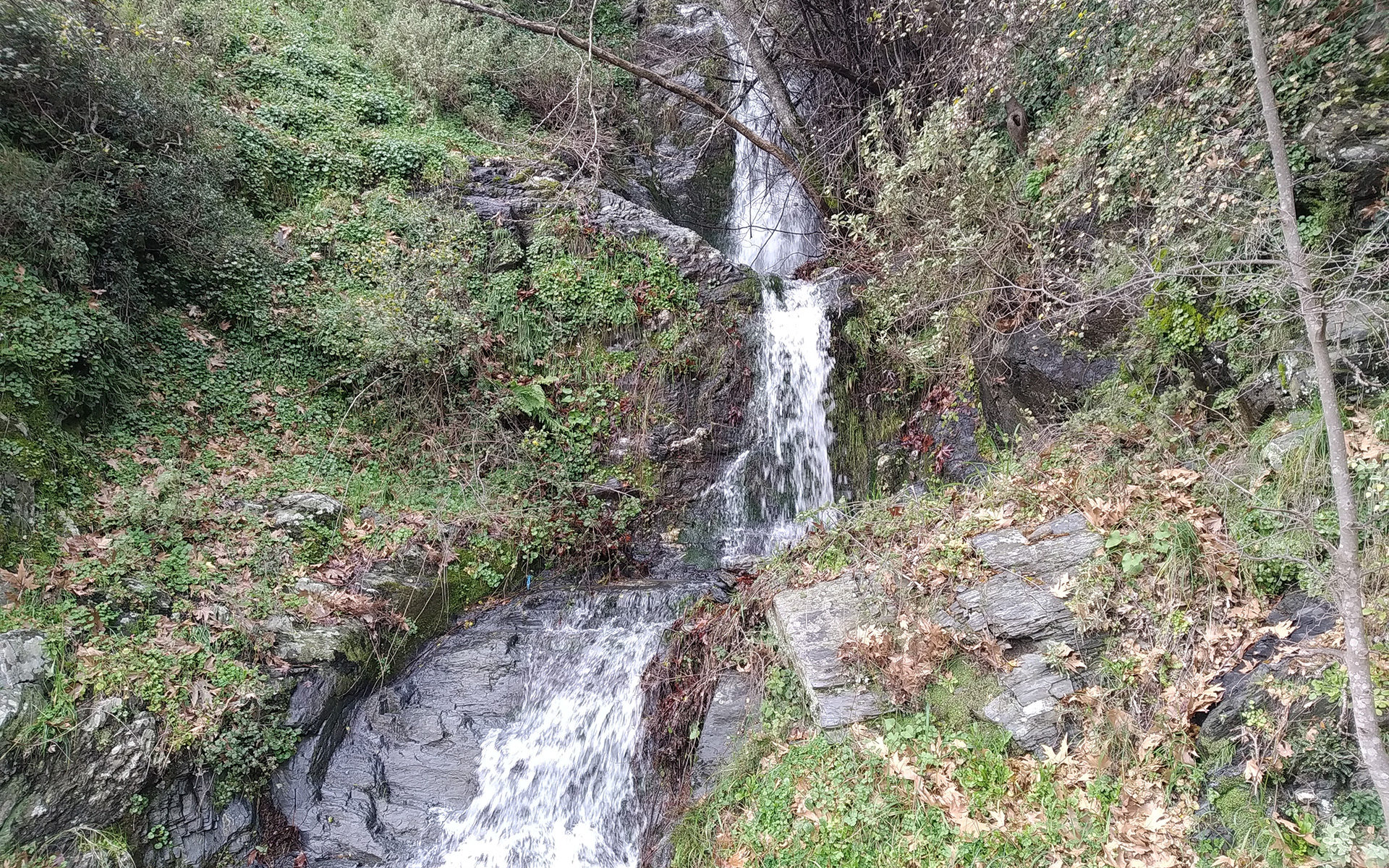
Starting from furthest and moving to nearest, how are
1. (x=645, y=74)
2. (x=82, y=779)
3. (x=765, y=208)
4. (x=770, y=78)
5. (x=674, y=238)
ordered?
(x=765, y=208), (x=770, y=78), (x=645, y=74), (x=674, y=238), (x=82, y=779)

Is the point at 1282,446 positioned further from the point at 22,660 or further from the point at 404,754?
the point at 22,660

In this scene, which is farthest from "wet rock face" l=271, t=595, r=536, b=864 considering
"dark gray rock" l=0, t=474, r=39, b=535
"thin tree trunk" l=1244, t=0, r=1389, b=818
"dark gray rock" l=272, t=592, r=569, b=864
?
"thin tree trunk" l=1244, t=0, r=1389, b=818

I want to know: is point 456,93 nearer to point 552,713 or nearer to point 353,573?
point 353,573

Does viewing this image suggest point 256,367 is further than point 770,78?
No

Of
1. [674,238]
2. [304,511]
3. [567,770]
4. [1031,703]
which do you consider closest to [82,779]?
[304,511]

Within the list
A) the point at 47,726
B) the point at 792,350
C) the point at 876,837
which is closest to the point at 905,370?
the point at 792,350

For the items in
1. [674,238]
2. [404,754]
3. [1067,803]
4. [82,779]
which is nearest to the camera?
[1067,803]

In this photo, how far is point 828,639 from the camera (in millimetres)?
4902

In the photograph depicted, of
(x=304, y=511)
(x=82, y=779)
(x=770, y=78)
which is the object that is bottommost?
(x=82, y=779)

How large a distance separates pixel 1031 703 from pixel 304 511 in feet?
21.7

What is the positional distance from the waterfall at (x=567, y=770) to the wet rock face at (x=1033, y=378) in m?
4.17

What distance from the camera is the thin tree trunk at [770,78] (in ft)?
31.3

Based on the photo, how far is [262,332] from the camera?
24.7ft

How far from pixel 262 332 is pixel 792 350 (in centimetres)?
645
